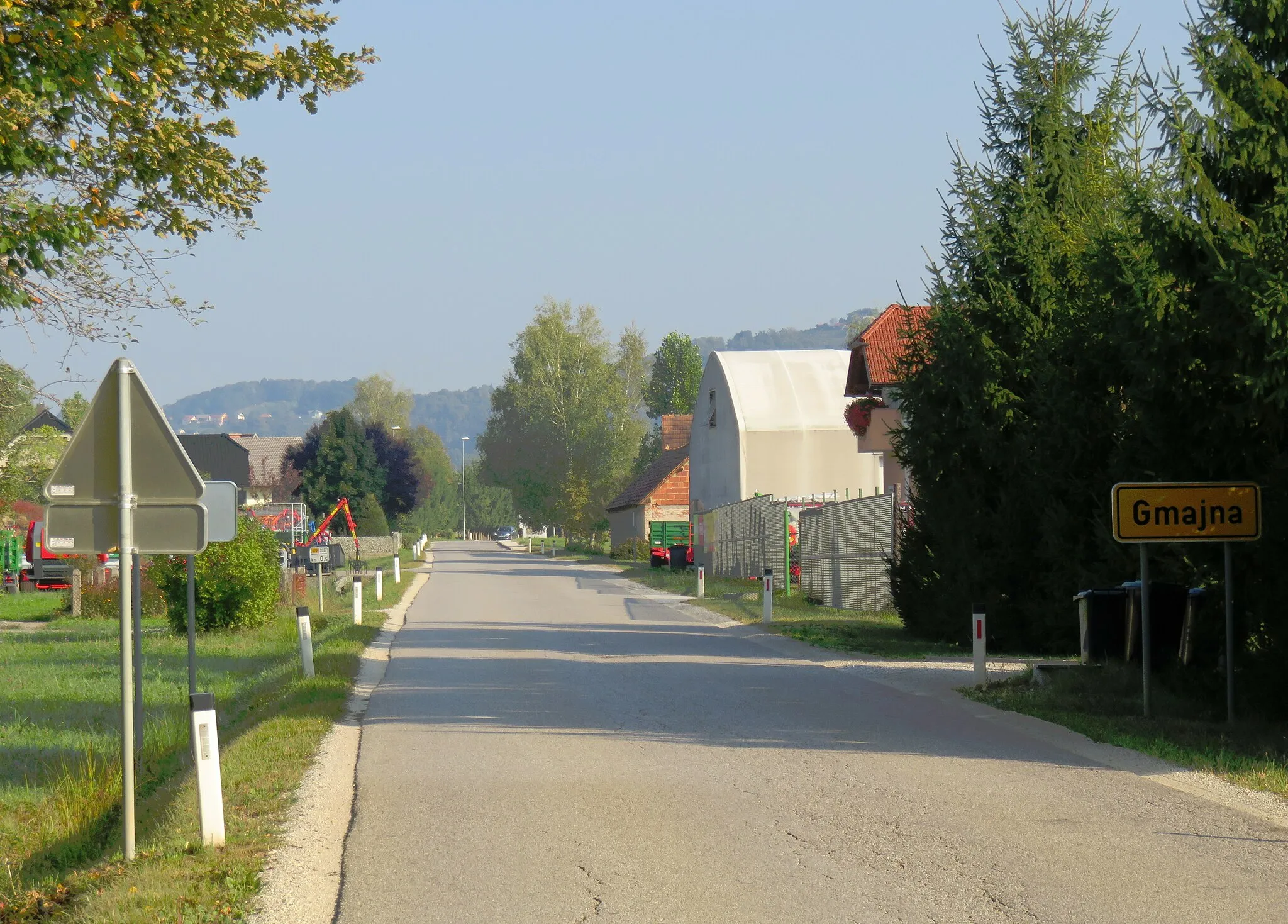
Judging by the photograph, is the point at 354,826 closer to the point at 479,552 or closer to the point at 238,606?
the point at 238,606

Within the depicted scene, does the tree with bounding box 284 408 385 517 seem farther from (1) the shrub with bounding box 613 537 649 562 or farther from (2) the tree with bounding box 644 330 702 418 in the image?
(2) the tree with bounding box 644 330 702 418

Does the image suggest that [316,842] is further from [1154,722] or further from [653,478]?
[653,478]

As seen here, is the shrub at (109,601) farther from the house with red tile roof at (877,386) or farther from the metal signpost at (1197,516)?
the metal signpost at (1197,516)

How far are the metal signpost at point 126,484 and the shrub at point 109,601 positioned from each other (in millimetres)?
22592

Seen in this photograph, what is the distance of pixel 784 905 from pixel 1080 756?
4.70m

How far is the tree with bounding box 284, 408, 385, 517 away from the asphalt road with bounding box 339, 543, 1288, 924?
74.2 metres

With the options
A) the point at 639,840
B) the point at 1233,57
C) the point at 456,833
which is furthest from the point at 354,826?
the point at 1233,57

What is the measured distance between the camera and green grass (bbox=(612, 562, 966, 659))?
62.7 ft

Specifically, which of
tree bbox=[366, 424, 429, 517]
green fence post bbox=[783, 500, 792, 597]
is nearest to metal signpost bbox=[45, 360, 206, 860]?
green fence post bbox=[783, 500, 792, 597]

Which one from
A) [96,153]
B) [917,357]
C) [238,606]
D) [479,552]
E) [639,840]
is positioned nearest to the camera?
[639,840]

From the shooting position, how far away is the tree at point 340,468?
86.9m

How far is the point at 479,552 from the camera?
8931 centimetres

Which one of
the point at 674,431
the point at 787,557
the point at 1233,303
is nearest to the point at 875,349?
the point at 787,557

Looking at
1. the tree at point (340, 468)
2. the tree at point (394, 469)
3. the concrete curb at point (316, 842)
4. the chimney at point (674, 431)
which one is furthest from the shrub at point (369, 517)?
the concrete curb at point (316, 842)
